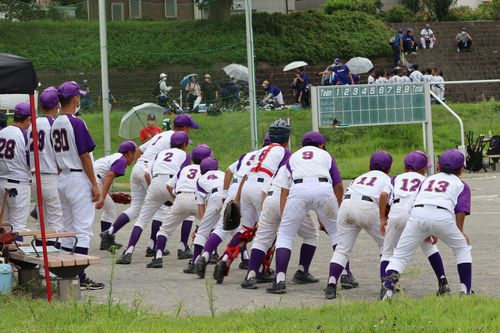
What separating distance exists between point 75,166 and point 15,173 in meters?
1.38

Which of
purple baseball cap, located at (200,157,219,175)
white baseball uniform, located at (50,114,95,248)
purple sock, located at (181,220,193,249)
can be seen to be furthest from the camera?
purple sock, located at (181,220,193,249)

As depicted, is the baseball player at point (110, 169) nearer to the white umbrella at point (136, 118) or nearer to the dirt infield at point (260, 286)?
the dirt infield at point (260, 286)

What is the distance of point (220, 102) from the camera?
29.4m

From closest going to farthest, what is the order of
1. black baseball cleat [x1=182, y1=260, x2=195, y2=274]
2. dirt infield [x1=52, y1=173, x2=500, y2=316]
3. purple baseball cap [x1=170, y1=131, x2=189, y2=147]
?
dirt infield [x1=52, y1=173, x2=500, y2=316]
black baseball cleat [x1=182, y1=260, x2=195, y2=274]
purple baseball cap [x1=170, y1=131, x2=189, y2=147]

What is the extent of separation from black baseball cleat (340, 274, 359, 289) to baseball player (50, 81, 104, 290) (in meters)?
2.71

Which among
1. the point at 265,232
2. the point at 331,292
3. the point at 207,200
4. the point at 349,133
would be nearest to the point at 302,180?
the point at 265,232

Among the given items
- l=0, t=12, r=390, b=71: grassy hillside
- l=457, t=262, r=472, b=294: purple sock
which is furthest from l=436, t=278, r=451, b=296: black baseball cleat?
l=0, t=12, r=390, b=71: grassy hillside

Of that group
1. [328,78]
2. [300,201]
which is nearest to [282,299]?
[300,201]

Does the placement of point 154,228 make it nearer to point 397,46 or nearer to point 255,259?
point 255,259

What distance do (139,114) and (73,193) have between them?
13610 millimetres

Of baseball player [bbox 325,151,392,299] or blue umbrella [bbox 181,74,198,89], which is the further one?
blue umbrella [bbox 181,74,198,89]

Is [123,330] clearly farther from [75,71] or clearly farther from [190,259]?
[75,71]

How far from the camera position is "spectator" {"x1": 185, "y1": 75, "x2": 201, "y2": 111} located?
1144 inches

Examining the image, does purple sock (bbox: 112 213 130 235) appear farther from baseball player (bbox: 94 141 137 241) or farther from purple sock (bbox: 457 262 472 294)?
purple sock (bbox: 457 262 472 294)
